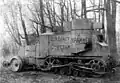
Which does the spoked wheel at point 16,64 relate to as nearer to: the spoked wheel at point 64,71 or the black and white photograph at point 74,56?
the black and white photograph at point 74,56

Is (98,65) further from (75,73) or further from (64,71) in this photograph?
(64,71)

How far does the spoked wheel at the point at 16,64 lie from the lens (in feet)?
46.3

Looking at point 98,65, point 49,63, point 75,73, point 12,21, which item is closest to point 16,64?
point 49,63

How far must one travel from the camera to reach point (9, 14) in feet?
92.4

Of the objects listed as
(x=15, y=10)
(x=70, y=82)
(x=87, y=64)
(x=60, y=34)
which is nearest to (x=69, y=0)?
(x=15, y=10)

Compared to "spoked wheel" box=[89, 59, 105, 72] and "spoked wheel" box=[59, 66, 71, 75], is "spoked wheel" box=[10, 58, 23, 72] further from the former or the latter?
"spoked wheel" box=[89, 59, 105, 72]

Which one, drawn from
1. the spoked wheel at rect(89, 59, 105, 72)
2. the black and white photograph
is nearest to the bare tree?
the black and white photograph

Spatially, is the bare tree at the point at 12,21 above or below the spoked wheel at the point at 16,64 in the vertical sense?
above

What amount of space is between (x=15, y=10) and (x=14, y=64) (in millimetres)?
13881

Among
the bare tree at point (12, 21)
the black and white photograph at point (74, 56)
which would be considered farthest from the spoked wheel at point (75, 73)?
the bare tree at point (12, 21)

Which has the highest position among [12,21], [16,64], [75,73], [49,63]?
[12,21]

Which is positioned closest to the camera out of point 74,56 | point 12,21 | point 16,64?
point 74,56

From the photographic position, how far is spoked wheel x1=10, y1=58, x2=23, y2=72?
1410cm

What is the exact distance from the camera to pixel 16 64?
14375 mm
